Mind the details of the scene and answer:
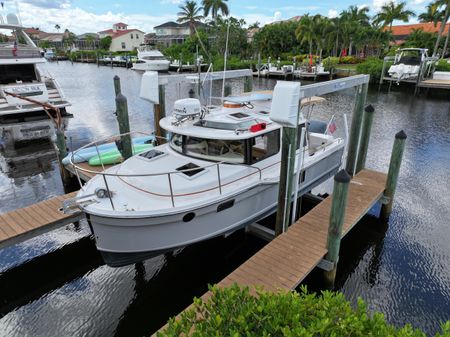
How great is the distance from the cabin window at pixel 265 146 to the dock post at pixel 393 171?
2.96 m

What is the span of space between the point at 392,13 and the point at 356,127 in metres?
42.7

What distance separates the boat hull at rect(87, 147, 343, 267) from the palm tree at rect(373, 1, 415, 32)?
4608 centimetres

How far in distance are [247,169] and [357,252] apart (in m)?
3.58

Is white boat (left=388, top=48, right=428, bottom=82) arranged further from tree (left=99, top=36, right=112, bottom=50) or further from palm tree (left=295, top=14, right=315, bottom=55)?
tree (left=99, top=36, right=112, bottom=50)

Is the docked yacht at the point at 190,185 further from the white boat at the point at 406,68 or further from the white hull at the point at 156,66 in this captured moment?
the white hull at the point at 156,66

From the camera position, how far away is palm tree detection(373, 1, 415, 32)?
4262 cm

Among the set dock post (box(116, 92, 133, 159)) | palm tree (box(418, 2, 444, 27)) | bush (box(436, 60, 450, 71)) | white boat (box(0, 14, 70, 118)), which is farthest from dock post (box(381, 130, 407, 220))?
palm tree (box(418, 2, 444, 27))

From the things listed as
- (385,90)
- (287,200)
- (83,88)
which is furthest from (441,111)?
(83,88)

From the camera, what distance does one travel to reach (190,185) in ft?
21.8

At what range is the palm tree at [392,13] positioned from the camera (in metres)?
42.6

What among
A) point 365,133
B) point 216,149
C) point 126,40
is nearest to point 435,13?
point 365,133

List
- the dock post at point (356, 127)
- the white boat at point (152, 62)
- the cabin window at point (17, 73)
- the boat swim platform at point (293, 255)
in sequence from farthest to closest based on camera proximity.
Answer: the white boat at point (152, 62) < the cabin window at point (17, 73) < the dock post at point (356, 127) < the boat swim platform at point (293, 255)

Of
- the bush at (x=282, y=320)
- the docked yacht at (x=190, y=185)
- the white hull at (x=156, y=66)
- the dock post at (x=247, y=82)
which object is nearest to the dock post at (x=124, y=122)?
the docked yacht at (x=190, y=185)

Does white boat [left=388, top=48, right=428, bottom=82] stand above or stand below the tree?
below
